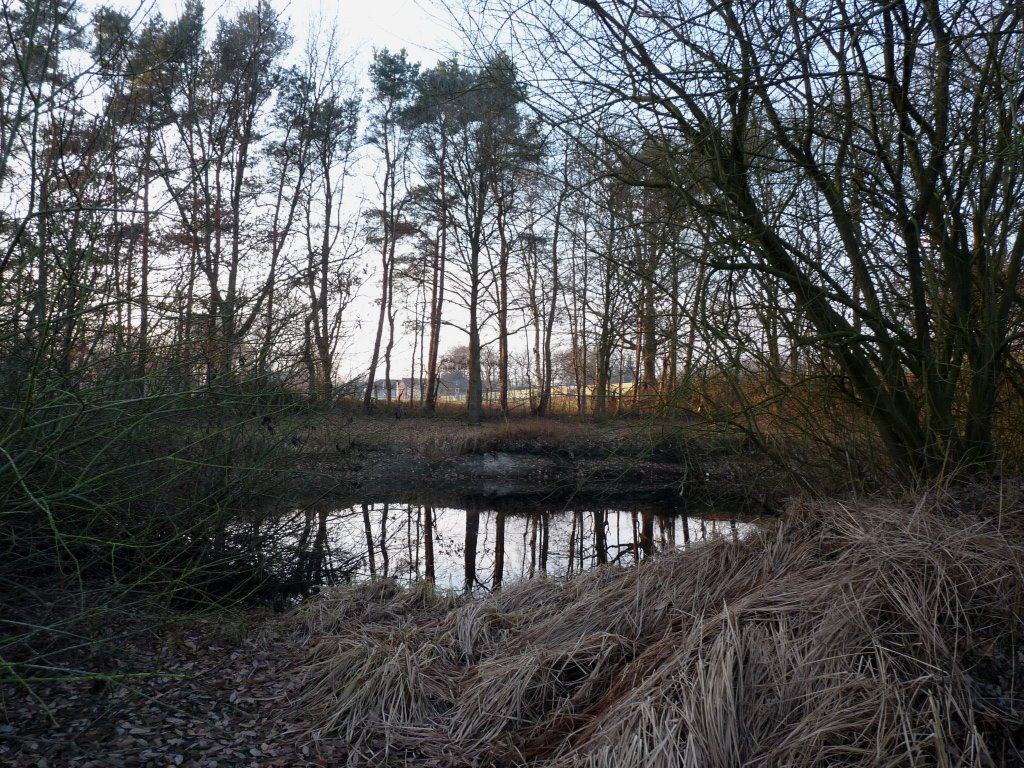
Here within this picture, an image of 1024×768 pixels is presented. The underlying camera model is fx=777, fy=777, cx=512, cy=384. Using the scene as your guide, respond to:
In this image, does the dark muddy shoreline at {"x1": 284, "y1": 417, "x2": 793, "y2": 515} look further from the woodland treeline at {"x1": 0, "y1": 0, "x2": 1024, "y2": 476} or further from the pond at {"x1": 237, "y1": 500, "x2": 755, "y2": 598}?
the woodland treeline at {"x1": 0, "y1": 0, "x2": 1024, "y2": 476}

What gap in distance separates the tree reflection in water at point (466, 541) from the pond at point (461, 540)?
1 centimetres

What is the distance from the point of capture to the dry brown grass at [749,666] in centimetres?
317

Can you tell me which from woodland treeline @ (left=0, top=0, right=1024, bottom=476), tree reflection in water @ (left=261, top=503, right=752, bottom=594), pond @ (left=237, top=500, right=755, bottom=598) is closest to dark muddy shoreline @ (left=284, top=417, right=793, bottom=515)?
pond @ (left=237, top=500, right=755, bottom=598)

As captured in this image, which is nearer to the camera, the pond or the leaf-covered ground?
the leaf-covered ground

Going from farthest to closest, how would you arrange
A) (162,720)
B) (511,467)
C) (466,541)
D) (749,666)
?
(511,467) → (466,541) → (162,720) → (749,666)

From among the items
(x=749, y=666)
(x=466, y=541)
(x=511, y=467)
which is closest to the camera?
(x=749, y=666)

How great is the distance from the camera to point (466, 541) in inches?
456

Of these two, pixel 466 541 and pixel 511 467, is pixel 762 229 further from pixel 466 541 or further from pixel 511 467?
pixel 511 467

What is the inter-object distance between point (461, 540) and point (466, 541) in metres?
0.09

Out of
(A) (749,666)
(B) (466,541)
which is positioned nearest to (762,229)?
(A) (749,666)

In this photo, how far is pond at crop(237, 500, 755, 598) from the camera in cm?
793

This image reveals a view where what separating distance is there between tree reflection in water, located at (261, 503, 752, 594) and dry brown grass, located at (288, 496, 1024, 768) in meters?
1.33

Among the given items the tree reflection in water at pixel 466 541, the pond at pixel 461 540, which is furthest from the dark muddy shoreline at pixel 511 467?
the tree reflection in water at pixel 466 541

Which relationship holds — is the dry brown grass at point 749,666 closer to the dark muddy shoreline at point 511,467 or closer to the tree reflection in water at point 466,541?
the tree reflection in water at point 466,541
